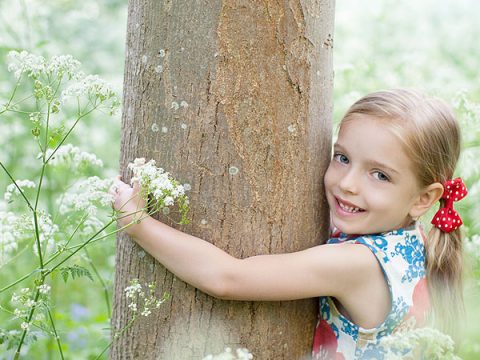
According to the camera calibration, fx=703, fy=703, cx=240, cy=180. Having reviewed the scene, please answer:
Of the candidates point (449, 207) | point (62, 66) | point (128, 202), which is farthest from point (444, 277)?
point (62, 66)

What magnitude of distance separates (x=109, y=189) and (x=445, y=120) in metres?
1.13

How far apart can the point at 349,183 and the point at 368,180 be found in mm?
86

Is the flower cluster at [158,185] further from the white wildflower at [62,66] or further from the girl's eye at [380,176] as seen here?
the girl's eye at [380,176]

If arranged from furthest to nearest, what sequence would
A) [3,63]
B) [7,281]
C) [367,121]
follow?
[3,63]
[7,281]
[367,121]

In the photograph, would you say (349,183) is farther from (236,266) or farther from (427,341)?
(427,341)

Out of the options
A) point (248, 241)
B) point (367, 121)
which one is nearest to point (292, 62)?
Result: point (367, 121)

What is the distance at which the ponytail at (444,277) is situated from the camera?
7.87ft

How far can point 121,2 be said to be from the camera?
5.92m

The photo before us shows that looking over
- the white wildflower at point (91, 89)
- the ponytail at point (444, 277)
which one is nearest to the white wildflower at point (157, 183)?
the white wildflower at point (91, 89)

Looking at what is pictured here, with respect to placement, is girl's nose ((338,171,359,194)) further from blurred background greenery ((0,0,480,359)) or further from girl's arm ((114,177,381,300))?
blurred background greenery ((0,0,480,359))

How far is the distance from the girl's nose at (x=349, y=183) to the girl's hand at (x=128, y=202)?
0.63 meters

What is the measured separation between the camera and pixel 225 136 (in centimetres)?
204

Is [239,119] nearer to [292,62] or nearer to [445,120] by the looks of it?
[292,62]

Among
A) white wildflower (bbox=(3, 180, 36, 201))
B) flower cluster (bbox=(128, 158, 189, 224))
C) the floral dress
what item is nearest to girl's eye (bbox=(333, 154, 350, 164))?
the floral dress
